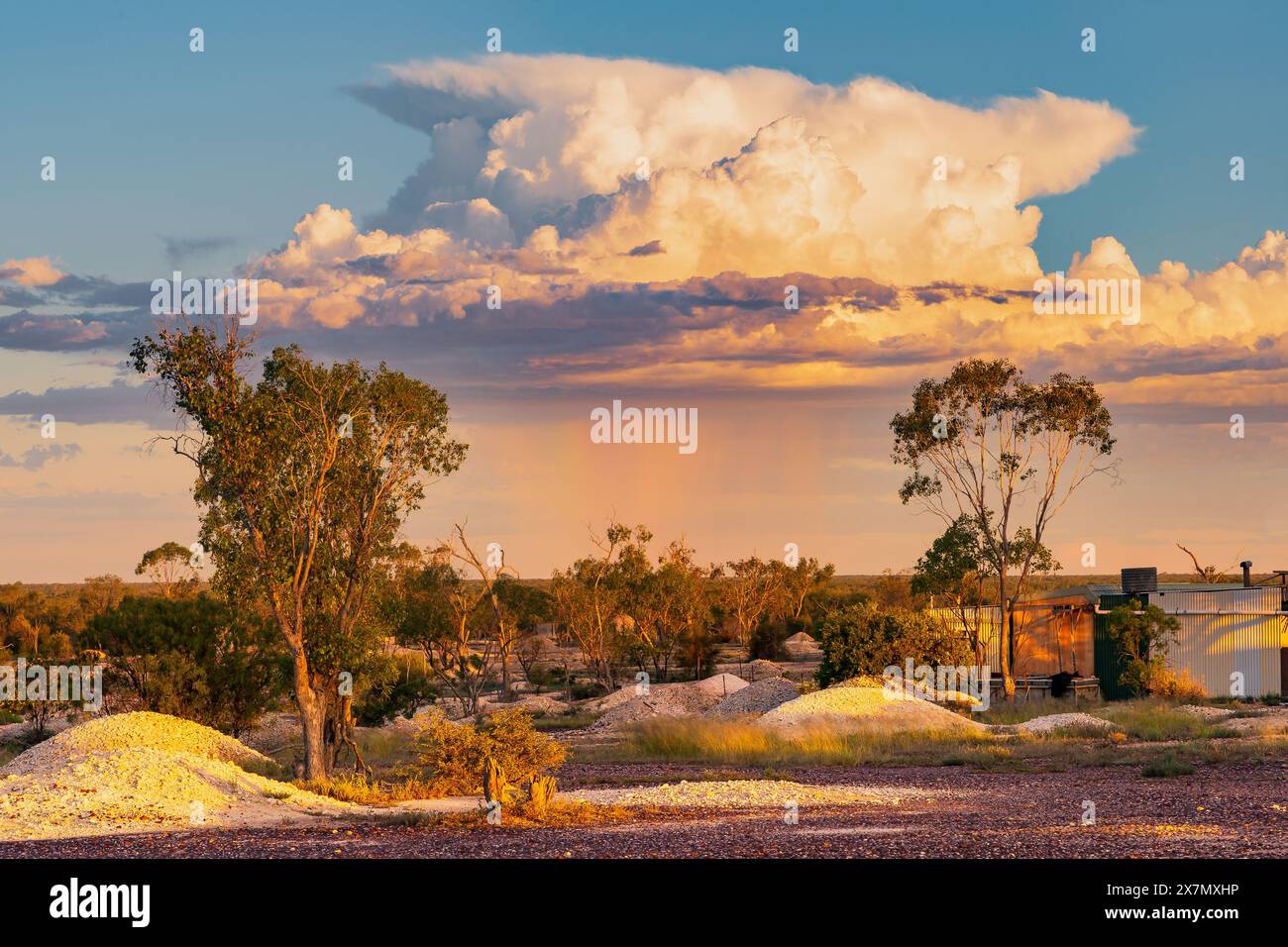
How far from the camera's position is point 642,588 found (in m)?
63.7

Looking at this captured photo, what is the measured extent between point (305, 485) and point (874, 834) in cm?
1562

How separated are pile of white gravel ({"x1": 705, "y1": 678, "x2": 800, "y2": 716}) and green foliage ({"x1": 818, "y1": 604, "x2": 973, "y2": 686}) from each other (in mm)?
1454

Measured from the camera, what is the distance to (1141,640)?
46219mm

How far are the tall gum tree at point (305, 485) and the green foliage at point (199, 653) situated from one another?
7206 mm

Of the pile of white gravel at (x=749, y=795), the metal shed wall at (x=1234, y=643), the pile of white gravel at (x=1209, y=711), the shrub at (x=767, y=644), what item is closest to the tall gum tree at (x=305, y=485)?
the pile of white gravel at (x=749, y=795)

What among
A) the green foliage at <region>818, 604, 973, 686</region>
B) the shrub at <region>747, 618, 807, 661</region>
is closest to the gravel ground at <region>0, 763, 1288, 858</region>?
the green foliage at <region>818, 604, 973, 686</region>

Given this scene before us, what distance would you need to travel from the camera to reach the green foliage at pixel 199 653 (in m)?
33.9

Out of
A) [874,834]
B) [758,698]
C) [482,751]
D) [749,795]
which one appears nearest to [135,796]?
[482,751]

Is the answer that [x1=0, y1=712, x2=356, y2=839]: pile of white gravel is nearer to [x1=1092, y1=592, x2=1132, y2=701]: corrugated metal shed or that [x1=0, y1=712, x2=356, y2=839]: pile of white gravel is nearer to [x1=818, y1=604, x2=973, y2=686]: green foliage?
[x1=818, y1=604, x2=973, y2=686]: green foliage
